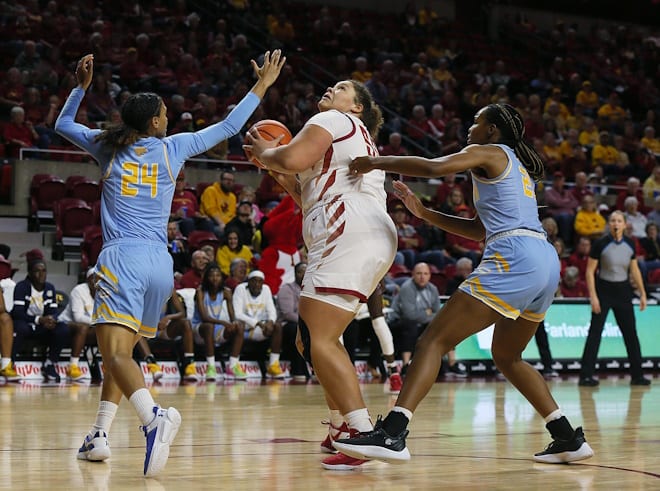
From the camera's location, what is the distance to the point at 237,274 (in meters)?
13.9

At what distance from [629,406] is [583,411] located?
2.74ft

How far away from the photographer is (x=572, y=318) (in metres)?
15.2

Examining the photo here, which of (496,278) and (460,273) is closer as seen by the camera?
(496,278)

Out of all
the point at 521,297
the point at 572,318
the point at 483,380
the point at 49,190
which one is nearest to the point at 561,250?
the point at 572,318

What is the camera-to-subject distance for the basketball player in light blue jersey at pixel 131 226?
5340 mm

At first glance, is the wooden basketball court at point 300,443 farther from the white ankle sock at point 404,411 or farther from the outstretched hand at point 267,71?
the outstretched hand at point 267,71

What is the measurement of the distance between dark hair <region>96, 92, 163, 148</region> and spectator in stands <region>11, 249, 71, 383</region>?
729 centimetres

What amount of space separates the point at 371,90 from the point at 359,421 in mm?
16061

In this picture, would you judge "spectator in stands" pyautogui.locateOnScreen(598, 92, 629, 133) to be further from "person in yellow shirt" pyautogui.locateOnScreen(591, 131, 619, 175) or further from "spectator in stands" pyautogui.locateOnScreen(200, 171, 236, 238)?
"spectator in stands" pyautogui.locateOnScreen(200, 171, 236, 238)

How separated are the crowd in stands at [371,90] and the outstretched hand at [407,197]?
18.5 feet

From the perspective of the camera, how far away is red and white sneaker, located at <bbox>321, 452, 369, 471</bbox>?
536cm

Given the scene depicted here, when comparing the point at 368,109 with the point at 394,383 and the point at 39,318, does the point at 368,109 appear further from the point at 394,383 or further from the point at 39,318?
the point at 39,318

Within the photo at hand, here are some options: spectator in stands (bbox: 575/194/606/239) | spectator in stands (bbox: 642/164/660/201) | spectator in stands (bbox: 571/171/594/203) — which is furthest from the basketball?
spectator in stands (bbox: 642/164/660/201)

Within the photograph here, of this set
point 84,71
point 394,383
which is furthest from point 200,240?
point 84,71
